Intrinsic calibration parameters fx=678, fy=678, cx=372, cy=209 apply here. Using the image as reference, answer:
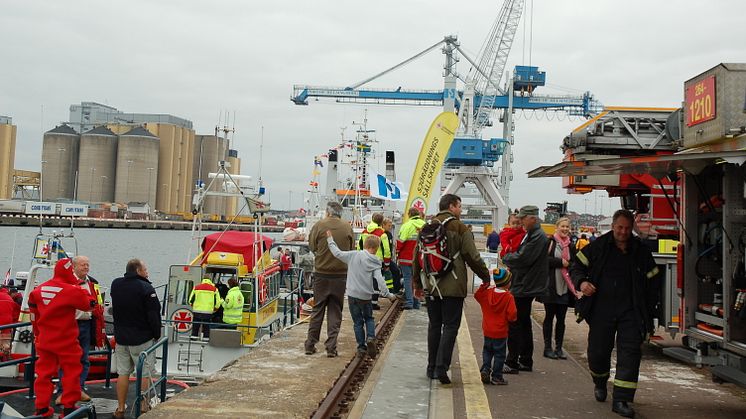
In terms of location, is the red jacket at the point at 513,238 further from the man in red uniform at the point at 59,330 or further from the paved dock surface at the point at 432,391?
the man in red uniform at the point at 59,330

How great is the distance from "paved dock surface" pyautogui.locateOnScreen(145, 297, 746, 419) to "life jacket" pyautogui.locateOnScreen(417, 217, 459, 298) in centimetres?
105

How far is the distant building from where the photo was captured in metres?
102

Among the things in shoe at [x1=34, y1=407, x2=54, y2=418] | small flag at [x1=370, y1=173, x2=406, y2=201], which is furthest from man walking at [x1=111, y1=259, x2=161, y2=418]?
small flag at [x1=370, y1=173, x2=406, y2=201]

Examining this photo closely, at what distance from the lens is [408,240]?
11586 millimetres

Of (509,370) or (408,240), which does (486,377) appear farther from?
(408,240)

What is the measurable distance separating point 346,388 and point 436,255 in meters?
1.51

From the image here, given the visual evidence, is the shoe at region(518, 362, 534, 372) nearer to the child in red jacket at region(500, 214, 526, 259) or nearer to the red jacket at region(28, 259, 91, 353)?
the child in red jacket at region(500, 214, 526, 259)

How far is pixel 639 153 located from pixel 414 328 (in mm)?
4136

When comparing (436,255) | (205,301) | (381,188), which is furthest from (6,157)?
(436,255)

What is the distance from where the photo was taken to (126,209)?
131625mm

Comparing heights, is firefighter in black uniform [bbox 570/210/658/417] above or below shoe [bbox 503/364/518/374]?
above

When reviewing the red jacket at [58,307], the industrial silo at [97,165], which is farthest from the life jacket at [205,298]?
the industrial silo at [97,165]

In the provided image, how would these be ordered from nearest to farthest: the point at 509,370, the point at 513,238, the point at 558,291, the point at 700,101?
the point at 700,101 < the point at 509,370 < the point at 513,238 < the point at 558,291

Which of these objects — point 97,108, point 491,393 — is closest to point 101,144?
→ point 97,108
